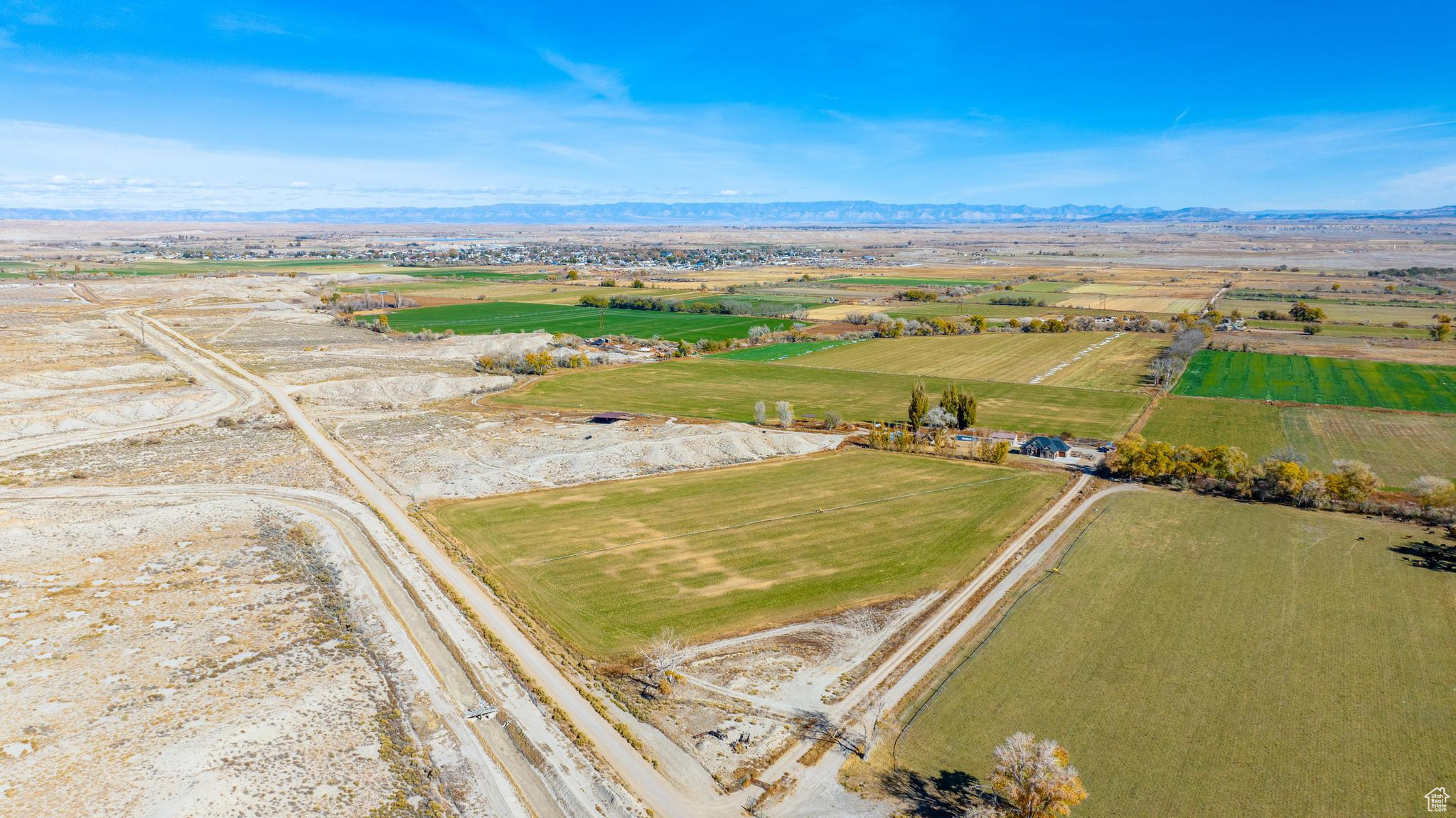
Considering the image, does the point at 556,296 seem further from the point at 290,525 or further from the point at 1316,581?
the point at 1316,581

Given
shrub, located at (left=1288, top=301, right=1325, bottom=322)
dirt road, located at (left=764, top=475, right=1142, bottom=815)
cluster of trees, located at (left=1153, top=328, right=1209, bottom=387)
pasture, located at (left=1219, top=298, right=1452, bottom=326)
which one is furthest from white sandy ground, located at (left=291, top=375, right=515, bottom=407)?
pasture, located at (left=1219, top=298, right=1452, bottom=326)

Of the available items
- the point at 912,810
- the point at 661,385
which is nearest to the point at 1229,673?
the point at 912,810

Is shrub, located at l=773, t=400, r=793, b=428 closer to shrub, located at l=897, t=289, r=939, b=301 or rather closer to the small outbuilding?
the small outbuilding

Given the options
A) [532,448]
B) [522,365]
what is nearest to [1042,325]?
[522,365]

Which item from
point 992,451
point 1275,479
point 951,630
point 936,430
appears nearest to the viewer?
point 951,630

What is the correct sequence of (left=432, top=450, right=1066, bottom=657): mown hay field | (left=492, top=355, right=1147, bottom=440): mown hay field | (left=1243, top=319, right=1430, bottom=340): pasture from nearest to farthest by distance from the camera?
(left=432, top=450, right=1066, bottom=657): mown hay field, (left=492, top=355, right=1147, bottom=440): mown hay field, (left=1243, top=319, right=1430, bottom=340): pasture

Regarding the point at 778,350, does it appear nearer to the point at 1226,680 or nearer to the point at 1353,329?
the point at 1226,680

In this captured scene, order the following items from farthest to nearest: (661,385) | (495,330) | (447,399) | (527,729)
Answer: (495,330), (661,385), (447,399), (527,729)
